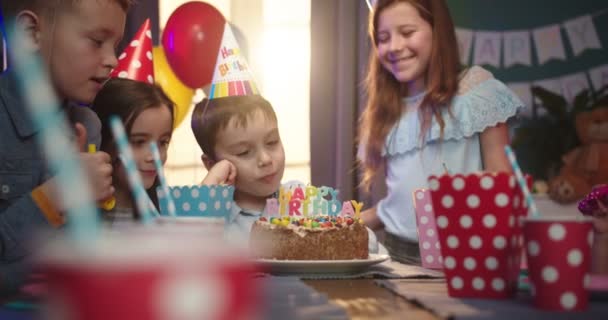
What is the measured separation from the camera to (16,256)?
1.17 metres

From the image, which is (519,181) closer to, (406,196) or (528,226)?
(528,226)

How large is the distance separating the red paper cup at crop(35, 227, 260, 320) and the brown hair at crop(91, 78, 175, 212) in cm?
150

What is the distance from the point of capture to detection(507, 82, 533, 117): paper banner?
355 cm

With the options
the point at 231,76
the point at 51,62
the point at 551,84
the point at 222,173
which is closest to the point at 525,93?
the point at 551,84

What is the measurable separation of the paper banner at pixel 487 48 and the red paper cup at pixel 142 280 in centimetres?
347

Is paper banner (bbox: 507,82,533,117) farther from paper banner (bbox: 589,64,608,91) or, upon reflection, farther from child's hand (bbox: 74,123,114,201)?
child's hand (bbox: 74,123,114,201)

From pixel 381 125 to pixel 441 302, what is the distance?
1607 millimetres

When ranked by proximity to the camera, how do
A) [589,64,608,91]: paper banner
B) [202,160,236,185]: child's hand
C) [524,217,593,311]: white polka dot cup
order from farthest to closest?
[589,64,608,91]: paper banner, [202,160,236,185]: child's hand, [524,217,593,311]: white polka dot cup

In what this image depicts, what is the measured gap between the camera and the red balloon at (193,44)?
115 inches

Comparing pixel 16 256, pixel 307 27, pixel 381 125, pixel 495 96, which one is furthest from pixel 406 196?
pixel 307 27

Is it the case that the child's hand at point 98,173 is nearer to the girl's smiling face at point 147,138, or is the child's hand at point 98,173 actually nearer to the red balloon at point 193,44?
the girl's smiling face at point 147,138

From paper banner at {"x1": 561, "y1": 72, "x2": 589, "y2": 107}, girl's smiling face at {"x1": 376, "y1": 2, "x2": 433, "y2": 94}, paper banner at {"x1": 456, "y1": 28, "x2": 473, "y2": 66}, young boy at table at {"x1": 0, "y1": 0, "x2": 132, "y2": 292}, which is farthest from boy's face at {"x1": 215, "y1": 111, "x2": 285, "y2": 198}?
paper banner at {"x1": 561, "y1": 72, "x2": 589, "y2": 107}

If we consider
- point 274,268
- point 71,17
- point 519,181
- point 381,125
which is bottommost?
point 274,268

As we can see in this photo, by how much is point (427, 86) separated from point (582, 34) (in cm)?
174
